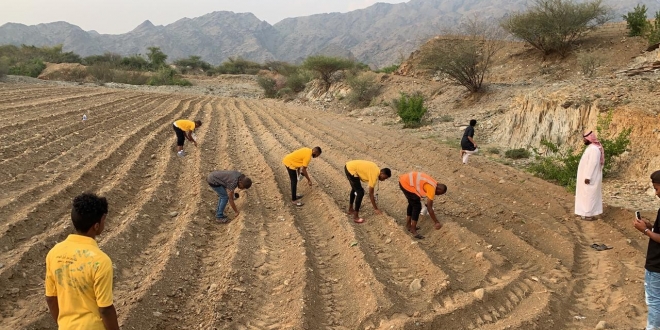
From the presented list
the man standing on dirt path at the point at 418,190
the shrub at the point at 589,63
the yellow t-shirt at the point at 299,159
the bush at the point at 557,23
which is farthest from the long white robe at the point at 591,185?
the bush at the point at 557,23

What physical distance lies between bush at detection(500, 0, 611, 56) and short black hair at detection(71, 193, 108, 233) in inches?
783

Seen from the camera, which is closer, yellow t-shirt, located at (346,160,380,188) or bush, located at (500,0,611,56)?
yellow t-shirt, located at (346,160,380,188)

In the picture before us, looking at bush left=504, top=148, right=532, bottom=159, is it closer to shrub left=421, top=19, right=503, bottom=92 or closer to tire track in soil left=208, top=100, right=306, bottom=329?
tire track in soil left=208, top=100, right=306, bottom=329

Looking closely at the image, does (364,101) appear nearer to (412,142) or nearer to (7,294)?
(412,142)

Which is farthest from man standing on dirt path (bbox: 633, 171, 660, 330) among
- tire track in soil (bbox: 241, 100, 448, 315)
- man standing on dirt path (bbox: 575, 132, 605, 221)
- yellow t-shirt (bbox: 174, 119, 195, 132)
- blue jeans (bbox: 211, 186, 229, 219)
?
yellow t-shirt (bbox: 174, 119, 195, 132)

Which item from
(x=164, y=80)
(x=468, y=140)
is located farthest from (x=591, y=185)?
(x=164, y=80)

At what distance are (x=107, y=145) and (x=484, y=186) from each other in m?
8.48

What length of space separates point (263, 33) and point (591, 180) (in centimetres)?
13348

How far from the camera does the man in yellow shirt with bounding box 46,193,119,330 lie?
251 centimetres

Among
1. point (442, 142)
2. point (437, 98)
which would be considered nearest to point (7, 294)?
point (442, 142)

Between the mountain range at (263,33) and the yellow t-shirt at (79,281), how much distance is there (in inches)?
3798

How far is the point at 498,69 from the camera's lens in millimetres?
20641

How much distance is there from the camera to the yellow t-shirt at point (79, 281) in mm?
2502

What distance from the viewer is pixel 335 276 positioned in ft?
16.5
